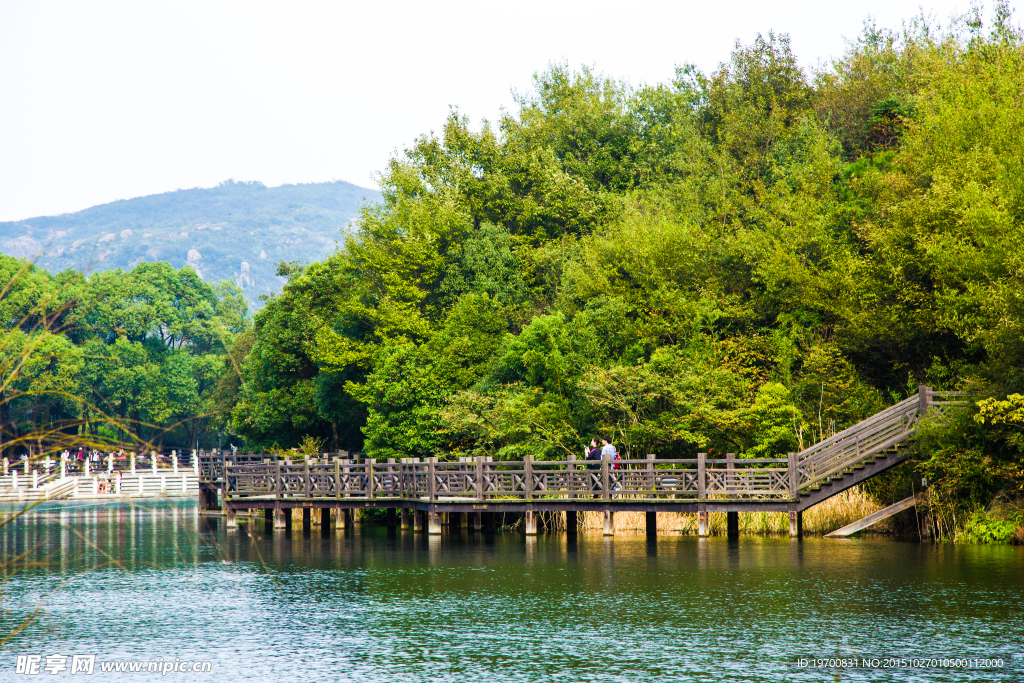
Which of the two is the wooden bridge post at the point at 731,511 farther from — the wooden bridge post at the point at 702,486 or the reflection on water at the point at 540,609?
the reflection on water at the point at 540,609

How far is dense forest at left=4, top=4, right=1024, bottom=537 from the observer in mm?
28781

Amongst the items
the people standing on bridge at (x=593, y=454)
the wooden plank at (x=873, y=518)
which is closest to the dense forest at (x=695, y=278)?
the wooden plank at (x=873, y=518)

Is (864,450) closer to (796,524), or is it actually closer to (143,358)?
(796,524)

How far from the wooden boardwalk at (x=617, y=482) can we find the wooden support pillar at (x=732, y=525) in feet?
0.17

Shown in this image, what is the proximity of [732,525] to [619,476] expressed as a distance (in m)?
3.60

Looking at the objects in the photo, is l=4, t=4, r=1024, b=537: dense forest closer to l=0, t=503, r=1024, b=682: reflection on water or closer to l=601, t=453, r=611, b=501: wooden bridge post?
l=601, t=453, r=611, b=501: wooden bridge post

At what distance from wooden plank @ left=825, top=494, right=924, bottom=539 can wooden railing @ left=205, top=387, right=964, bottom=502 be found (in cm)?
143

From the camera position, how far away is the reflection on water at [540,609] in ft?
45.8

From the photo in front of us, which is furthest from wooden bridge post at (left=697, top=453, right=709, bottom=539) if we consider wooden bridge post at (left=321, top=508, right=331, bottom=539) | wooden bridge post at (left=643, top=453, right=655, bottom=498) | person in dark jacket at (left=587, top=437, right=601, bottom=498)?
wooden bridge post at (left=321, top=508, right=331, bottom=539)

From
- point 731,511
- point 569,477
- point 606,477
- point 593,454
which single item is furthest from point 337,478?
point 731,511

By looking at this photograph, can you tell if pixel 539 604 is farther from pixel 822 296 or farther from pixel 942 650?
pixel 822 296

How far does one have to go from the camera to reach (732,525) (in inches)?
1142

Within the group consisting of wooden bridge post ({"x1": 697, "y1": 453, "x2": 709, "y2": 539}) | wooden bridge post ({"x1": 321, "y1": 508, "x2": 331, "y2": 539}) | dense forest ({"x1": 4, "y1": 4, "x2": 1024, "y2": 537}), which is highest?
dense forest ({"x1": 4, "y1": 4, "x2": 1024, "y2": 537})

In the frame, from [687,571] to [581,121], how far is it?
35.4 m
